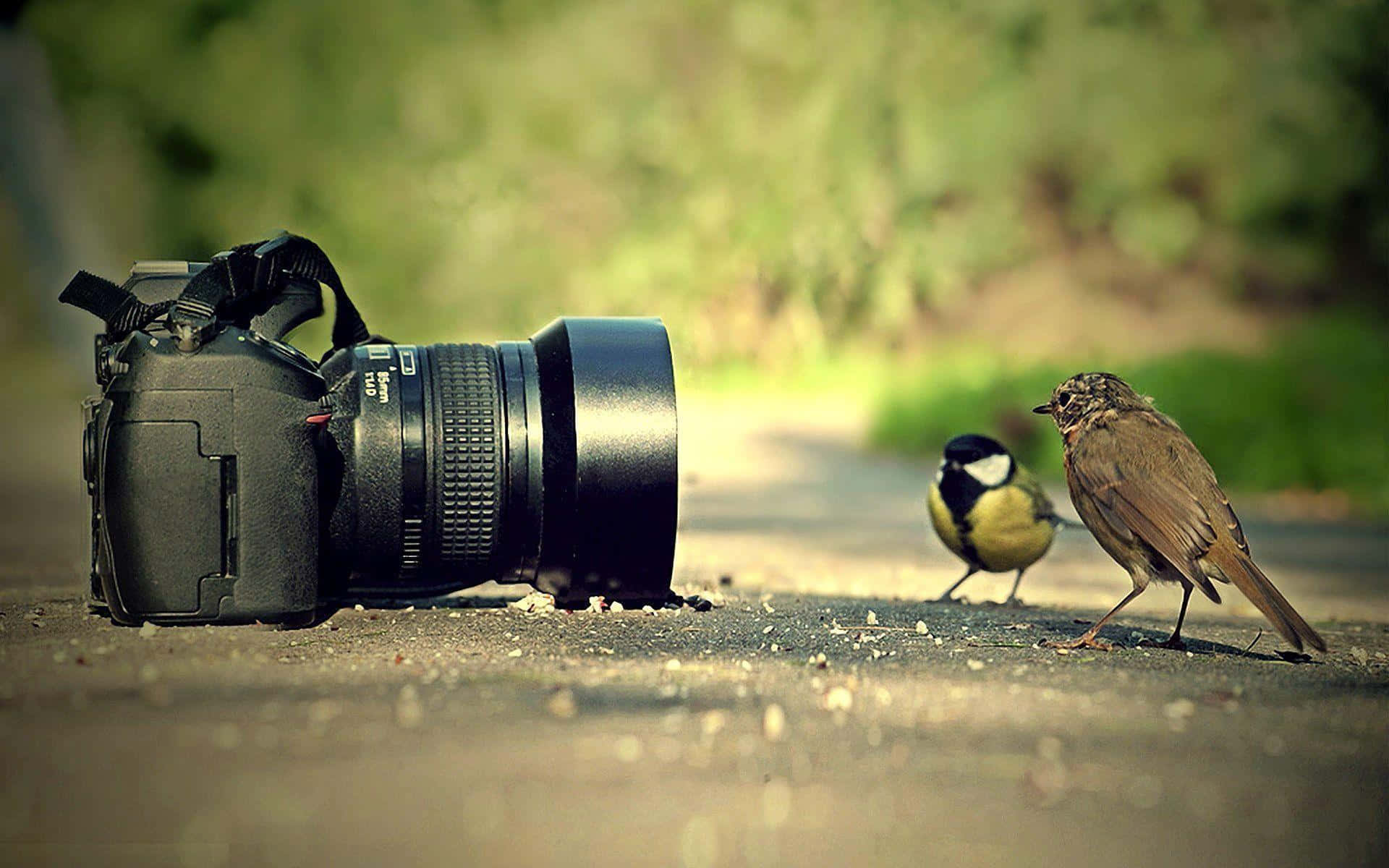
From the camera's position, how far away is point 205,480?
342cm

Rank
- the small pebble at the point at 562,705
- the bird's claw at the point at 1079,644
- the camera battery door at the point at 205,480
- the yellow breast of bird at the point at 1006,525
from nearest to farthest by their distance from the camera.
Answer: the small pebble at the point at 562,705
the camera battery door at the point at 205,480
the bird's claw at the point at 1079,644
the yellow breast of bird at the point at 1006,525

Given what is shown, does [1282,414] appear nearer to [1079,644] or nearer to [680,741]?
[1079,644]

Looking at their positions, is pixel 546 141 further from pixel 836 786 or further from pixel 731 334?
pixel 836 786

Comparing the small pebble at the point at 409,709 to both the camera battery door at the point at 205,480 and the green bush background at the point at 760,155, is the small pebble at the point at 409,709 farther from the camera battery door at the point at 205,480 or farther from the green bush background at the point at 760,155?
the green bush background at the point at 760,155

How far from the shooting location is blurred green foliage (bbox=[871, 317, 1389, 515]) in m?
9.83

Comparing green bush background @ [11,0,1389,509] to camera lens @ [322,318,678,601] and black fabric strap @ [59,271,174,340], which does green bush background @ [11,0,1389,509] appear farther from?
black fabric strap @ [59,271,174,340]

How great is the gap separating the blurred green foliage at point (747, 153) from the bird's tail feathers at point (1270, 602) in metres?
15.9

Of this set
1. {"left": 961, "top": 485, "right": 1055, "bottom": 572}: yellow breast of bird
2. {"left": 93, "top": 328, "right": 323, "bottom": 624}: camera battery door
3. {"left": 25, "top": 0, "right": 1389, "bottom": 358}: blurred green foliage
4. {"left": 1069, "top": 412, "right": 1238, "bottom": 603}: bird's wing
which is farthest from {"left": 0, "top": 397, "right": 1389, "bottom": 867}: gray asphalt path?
{"left": 25, "top": 0, "right": 1389, "bottom": 358}: blurred green foliage

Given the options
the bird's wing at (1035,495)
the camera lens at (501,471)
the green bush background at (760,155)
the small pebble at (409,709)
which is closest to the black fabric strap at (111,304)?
the camera lens at (501,471)

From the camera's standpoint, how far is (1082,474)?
3.96 meters

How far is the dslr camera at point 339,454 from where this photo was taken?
3.40 meters

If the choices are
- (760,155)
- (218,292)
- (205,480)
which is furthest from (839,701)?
(760,155)

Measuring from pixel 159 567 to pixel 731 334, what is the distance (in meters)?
17.3

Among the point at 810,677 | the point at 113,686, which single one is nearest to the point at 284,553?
the point at 113,686
